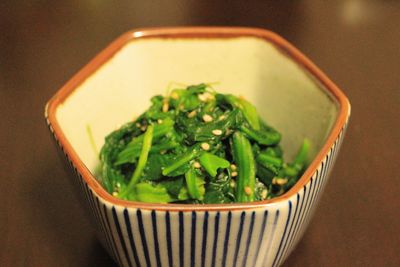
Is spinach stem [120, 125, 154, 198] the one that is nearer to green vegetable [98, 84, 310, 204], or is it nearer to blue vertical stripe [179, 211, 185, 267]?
green vegetable [98, 84, 310, 204]

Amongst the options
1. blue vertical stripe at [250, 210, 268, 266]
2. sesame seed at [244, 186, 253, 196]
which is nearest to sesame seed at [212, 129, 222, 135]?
sesame seed at [244, 186, 253, 196]

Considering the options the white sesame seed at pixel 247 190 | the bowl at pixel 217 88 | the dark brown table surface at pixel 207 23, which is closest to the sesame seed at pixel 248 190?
the white sesame seed at pixel 247 190

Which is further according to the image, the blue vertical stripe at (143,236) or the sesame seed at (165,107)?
the sesame seed at (165,107)

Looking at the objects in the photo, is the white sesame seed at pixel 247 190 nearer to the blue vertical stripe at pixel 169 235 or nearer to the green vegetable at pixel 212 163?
the green vegetable at pixel 212 163

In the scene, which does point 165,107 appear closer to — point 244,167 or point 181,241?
point 244,167

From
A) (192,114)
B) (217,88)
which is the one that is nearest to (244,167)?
(192,114)
